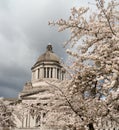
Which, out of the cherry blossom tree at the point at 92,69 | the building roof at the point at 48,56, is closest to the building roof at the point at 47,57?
the building roof at the point at 48,56

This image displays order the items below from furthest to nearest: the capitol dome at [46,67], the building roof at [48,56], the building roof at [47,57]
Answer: the building roof at [48,56]
the building roof at [47,57]
the capitol dome at [46,67]

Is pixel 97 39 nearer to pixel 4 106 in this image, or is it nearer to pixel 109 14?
pixel 109 14

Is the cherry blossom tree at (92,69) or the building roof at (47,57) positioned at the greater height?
the building roof at (47,57)

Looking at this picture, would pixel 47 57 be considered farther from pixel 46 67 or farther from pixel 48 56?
pixel 46 67

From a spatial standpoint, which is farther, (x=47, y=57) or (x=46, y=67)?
(x=47, y=57)

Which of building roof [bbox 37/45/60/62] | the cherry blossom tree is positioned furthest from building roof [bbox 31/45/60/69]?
the cherry blossom tree

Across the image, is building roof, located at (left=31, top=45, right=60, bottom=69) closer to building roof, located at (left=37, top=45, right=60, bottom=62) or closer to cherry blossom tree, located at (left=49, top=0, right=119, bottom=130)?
building roof, located at (left=37, top=45, right=60, bottom=62)

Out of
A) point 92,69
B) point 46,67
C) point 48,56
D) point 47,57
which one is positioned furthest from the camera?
point 48,56

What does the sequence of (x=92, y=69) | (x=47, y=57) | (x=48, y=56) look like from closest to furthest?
(x=92, y=69), (x=47, y=57), (x=48, y=56)

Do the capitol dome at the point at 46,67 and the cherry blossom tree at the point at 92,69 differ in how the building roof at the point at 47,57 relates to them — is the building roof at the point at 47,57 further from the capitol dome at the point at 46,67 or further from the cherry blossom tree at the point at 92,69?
the cherry blossom tree at the point at 92,69

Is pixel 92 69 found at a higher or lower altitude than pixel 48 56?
lower

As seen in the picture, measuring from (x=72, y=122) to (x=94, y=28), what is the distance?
355 centimetres

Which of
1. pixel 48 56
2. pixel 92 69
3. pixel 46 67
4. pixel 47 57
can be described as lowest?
pixel 92 69

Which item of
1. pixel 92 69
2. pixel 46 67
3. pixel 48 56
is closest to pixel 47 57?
pixel 48 56
